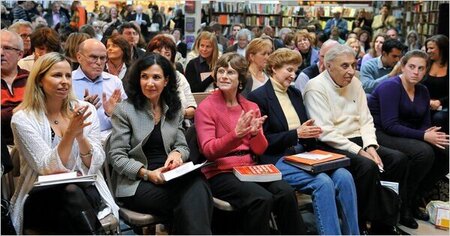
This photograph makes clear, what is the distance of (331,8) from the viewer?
1308 centimetres

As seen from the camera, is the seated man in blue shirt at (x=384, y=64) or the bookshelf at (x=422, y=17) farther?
the bookshelf at (x=422, y=17)

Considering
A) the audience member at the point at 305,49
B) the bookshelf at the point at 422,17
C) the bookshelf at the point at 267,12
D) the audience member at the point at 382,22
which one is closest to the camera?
the audience member at the point at 305,49

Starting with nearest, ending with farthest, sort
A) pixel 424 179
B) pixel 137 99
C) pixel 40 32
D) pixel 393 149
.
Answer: pixel 137 99 < pixel 393 149 < pixel 424 179 < pixel 40 32

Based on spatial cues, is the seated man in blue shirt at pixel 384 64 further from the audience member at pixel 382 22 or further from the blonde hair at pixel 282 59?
the audience member at pixel 382 22

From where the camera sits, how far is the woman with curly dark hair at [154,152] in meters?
Answer: 2.57

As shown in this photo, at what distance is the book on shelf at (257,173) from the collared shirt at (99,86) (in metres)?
0.99

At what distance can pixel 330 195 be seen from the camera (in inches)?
116

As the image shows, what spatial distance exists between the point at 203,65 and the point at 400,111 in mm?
2037

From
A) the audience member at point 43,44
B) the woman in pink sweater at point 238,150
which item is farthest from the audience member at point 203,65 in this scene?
the woman in pink sweater at point 238,150

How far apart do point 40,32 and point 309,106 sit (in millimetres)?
2281

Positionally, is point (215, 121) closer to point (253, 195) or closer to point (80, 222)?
point (253, 195)

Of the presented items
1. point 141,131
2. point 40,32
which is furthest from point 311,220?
point 40,32

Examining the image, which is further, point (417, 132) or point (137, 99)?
point (417, 132)

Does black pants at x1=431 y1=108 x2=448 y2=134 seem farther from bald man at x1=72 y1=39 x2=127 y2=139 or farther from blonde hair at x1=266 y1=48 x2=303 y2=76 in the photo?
bald man at x1=72 y1=39 x2=127 y2=139
